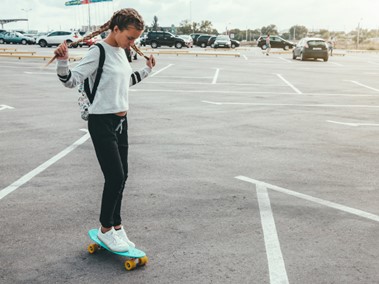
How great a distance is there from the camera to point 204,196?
205 inches

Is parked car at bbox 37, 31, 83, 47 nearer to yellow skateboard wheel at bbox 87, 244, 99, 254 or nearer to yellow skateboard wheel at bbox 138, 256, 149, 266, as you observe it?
yellow skateboard wheel at bbox 87, 244, 99, 254

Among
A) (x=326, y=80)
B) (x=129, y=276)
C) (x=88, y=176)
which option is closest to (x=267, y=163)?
(x=88, y=176)

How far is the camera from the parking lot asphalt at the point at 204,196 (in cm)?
361

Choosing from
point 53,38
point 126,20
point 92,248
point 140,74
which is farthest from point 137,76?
point 53,38

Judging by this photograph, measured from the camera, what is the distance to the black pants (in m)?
3.45

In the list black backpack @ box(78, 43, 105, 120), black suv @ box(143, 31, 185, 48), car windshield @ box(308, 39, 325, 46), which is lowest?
black backpack @ box(78, 43, 105, 120)

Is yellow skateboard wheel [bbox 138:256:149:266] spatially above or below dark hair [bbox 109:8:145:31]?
below

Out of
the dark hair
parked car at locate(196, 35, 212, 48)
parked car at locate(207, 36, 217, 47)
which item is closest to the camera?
the dark hair

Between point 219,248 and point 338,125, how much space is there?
6490 mm

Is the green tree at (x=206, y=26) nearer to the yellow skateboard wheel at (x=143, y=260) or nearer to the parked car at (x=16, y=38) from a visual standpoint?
the parked car at (x=16, y=38)

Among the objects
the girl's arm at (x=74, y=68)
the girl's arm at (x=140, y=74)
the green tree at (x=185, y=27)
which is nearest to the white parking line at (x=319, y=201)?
the girl's arm at (x=140, y=74)

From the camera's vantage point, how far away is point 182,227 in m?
4.34

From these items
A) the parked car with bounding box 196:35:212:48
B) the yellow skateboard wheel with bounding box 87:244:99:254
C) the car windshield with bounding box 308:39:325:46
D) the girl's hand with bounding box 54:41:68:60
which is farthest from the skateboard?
the parked car with bounding box 196:35:212:48

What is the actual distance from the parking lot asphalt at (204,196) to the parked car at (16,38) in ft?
168
